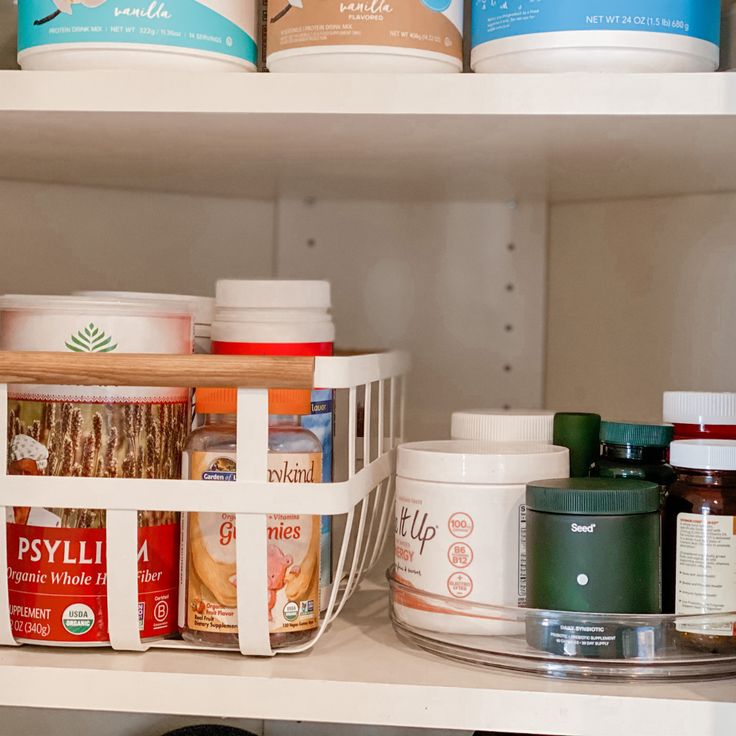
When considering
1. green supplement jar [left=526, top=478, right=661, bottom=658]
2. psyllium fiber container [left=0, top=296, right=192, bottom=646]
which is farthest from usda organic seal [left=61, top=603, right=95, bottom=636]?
green supplement jar [left=526, top=478, right=661, bottom=658]

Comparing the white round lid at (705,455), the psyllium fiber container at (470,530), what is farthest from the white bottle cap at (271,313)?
the white round lid at (705,455)

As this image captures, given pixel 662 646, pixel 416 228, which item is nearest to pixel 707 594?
pixel 662 646

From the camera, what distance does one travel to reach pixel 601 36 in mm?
513

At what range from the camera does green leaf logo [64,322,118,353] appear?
1.73 ft

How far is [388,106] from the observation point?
522 mm

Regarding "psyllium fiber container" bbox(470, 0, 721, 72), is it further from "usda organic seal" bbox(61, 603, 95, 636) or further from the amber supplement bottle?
"usda organic seal" bbox(61, 603, 95, 636)

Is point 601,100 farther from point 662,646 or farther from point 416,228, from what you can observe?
point 416,228

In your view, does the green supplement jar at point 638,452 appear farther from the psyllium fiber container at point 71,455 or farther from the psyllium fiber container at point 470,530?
the psyllium fiber container at point 71,455

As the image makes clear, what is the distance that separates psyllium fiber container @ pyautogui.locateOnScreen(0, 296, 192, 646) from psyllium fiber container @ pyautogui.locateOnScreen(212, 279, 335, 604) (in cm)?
6

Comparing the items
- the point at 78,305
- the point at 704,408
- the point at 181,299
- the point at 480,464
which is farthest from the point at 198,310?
the point at 704,408

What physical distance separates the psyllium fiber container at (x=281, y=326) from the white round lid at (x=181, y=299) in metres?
0.03

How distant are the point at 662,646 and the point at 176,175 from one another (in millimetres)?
522

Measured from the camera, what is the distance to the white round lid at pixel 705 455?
0.50m

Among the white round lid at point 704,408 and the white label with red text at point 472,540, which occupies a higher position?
the white round lid at point 704,408
